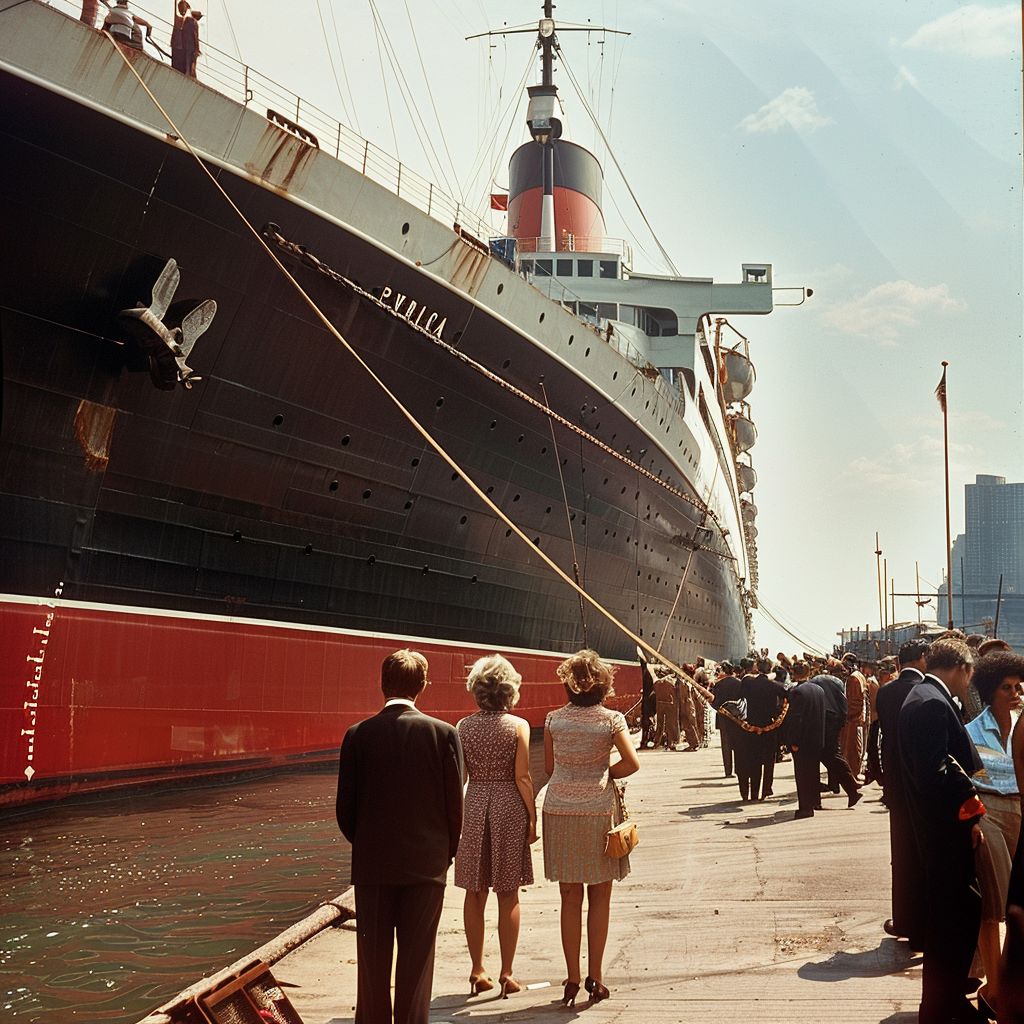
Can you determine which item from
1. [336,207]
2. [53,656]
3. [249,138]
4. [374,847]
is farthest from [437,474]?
[374,847]

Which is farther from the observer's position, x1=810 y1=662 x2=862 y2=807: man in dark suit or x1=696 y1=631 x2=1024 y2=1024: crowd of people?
x1=810 y1=662 x2=862 y2=807: man in dark suit

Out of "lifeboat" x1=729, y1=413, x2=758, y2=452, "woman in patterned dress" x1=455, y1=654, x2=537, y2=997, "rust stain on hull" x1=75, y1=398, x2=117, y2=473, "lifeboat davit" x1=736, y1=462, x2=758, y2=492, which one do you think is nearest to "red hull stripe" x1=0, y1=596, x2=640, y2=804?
"rust stain on hull" x1=75, y1=398, x2=117, y2=473

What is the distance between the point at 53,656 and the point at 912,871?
7.17 meters

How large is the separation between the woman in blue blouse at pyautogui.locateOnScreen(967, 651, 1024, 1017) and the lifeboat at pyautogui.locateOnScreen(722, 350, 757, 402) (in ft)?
126

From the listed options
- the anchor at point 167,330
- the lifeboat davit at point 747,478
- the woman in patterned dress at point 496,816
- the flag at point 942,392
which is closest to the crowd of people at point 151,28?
the anchor at point 167,330

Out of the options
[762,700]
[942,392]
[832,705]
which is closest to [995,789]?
[832,705]

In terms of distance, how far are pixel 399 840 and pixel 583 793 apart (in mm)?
1217

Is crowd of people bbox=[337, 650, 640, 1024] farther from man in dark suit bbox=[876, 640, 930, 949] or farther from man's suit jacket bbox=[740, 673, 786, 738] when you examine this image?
man's suit jacket bbox=[740, 673, 786, 738]

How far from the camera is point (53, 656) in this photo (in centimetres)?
923

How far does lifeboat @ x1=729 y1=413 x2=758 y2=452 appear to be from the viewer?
43.7 meters

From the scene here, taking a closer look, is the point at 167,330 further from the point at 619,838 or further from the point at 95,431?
the point at 619,838

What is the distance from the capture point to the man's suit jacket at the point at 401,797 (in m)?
3.62

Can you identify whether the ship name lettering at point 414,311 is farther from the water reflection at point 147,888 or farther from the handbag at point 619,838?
the handbag at point 619,838

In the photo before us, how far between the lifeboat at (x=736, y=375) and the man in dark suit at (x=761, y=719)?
107 feet
